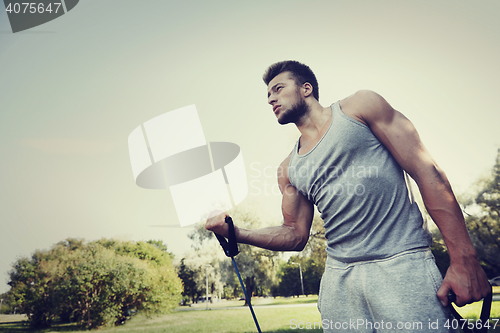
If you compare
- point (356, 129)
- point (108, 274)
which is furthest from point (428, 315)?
point (108, 274)

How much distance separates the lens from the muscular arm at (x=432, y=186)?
1032mm

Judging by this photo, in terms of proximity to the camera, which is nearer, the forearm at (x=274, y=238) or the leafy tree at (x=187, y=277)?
the forearm at (x=274, y=238)

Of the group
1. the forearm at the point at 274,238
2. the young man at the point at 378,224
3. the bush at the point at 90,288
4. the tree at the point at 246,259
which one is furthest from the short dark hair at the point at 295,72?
the tree at the point at 246,259

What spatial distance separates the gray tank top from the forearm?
28 cm

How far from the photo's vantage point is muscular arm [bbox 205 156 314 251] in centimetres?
156

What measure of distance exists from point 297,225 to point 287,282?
2311 cm

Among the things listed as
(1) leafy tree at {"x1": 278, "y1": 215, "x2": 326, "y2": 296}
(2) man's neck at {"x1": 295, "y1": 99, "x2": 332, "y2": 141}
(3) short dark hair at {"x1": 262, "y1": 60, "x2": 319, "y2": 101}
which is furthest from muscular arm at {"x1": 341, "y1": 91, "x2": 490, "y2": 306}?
(1) leafy tree at {"x1": 278, "y1": 215, "x2": 326, "y2": 296}

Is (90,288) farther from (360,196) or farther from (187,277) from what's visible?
(360,196)

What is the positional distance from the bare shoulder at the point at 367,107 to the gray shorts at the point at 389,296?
0.60m

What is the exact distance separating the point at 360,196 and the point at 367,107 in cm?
41

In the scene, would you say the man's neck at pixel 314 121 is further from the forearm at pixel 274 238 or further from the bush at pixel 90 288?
the bush at pixel 90 288

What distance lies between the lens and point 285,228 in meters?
1.68

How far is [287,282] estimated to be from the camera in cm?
→ 2283

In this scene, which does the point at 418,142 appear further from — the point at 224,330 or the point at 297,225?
the point at 224,330
